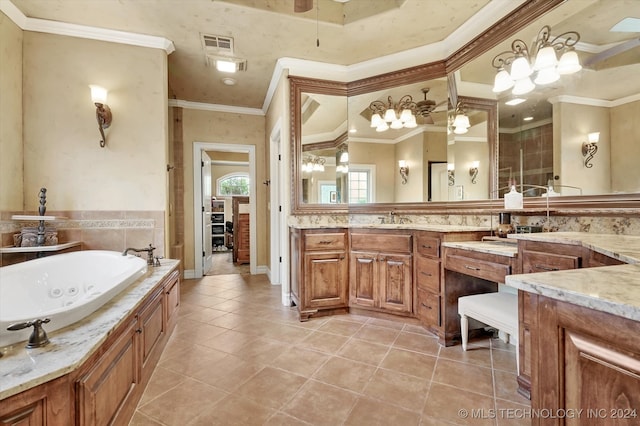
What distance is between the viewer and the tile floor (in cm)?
151

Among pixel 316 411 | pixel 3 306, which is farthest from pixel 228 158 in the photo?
pixel 316 411

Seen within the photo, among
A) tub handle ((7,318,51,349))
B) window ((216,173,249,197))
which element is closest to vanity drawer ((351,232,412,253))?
tub handle ((7,318,51,349))

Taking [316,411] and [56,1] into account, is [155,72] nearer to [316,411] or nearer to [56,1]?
[56,1]

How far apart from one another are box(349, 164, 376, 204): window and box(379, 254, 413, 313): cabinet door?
0.84 metres

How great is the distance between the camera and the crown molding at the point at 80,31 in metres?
2.47

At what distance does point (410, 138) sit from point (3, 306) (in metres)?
3.56

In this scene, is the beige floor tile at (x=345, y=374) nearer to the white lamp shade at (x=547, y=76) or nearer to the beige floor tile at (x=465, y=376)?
the beige floor tile at (x=465, y=376)

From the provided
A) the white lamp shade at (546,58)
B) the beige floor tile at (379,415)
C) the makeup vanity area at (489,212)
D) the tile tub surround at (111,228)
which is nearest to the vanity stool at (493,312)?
the makeup vanity area at (489,212)

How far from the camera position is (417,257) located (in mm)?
2557

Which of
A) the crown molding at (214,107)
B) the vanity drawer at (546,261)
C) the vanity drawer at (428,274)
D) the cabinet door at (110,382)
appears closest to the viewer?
the cabinet door at (110,382)

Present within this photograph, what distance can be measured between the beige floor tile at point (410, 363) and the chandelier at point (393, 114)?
2.29 meters

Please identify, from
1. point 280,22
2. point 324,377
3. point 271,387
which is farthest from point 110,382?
point 280,22

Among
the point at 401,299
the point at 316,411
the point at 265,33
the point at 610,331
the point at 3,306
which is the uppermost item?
the point at 265,33

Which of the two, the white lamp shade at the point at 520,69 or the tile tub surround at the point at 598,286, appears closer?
the tile tub surround at the point at 598,286
